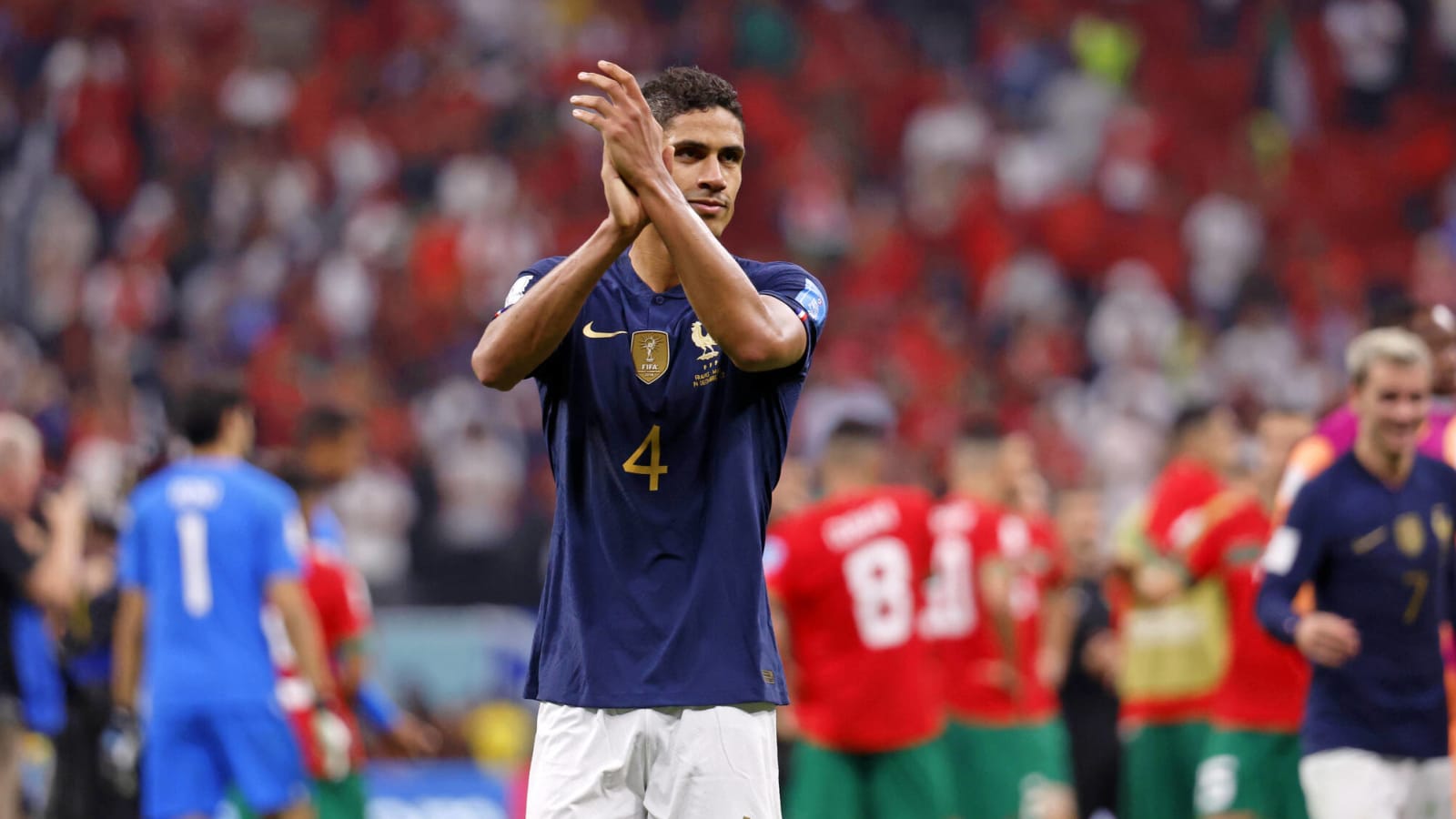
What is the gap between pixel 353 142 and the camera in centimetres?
1981

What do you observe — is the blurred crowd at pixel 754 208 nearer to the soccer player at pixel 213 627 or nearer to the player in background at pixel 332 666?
the player in background at pixel 332 666

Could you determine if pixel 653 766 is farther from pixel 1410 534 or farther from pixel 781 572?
pixel 781 572

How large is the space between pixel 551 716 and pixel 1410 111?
19.0 meters

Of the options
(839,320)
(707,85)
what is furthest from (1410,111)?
(707,85)

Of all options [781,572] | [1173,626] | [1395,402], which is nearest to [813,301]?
[1395,402]

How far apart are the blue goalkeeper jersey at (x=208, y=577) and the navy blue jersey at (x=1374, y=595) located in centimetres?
447

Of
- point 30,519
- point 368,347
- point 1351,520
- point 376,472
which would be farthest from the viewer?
point 368,347

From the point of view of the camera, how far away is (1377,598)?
625 centimetres

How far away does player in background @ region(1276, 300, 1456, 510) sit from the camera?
7.02 meters

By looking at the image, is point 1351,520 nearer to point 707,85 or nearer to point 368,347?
point 707,85

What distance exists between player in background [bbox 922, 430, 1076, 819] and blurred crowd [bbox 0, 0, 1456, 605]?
17.7ft

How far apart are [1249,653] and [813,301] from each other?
505cm

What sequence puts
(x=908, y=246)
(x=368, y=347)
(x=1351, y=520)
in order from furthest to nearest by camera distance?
1. (x=908, y=246)
2. (x=368, y=347)
3. (x=1351, y=520)

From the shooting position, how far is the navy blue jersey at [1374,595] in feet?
20.2
